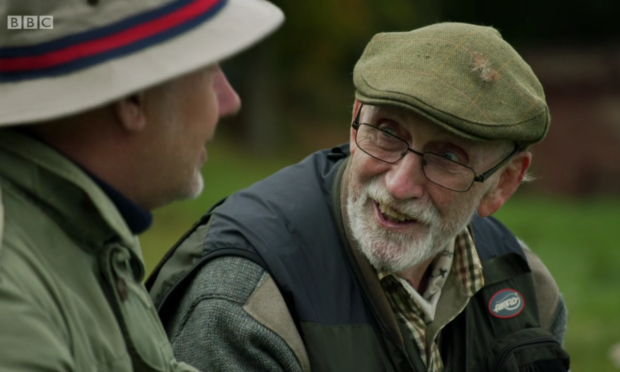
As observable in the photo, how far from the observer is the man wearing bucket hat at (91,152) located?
62.2 inches

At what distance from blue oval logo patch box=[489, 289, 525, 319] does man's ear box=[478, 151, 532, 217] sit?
0.29 meters

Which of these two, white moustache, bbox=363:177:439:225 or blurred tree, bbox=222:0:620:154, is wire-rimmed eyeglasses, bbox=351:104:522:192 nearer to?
white moustache, bbox=363:177:439:225

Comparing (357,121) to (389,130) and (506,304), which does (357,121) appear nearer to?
(389,130)

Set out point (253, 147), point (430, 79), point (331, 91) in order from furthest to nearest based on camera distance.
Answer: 1. point (331, 91)
2. point (253, 147)
3. point (430, 79)

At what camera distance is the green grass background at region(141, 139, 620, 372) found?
6.60m

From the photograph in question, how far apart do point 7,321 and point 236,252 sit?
128 centimetres

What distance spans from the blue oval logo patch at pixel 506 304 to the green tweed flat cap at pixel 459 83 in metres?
0.55

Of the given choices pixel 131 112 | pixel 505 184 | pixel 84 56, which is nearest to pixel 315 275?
pixel 505 184

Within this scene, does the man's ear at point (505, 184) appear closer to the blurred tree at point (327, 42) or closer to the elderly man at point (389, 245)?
the elderly man at point (389, 245)

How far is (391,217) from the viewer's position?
2.96m

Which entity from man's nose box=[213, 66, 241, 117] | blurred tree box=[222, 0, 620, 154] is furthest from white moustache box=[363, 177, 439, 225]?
blurred tree box=[222, 0, 620, 154]

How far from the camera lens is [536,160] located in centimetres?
1759

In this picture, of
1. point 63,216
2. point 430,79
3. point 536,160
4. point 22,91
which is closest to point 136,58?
point 22,91

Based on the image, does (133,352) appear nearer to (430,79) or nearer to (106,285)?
(106,285)
